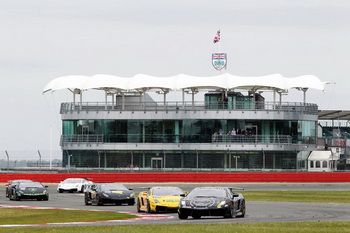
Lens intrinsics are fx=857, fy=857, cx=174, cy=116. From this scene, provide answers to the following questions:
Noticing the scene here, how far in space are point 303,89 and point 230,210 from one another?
207 feet

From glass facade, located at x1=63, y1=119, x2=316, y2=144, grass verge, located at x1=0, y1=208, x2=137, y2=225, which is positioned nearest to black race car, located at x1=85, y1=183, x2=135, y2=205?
grass verge, located at x1=0, y1=208, x2=137, y2=225

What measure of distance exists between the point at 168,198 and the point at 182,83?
5721cm

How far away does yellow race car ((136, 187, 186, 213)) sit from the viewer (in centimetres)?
3512

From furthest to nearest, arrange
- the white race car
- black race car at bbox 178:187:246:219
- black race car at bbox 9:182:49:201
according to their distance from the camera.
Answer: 1. the white race car
2. black race car at bbox 9:182:49:201
3. black race car at bbox 178:187:246:219

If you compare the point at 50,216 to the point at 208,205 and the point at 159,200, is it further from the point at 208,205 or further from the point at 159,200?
the point at 208,205

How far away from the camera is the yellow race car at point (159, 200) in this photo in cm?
3512

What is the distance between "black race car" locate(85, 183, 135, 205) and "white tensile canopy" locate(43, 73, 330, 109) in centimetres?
4763

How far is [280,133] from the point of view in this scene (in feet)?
294

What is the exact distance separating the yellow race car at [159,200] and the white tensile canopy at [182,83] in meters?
53.7

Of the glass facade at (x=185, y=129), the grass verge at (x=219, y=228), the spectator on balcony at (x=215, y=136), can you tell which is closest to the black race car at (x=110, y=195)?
the grass verge at (x=219, y=228)

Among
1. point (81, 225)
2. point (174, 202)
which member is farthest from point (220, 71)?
point (81, 225)

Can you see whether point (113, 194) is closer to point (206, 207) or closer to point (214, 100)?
point (206, 207)

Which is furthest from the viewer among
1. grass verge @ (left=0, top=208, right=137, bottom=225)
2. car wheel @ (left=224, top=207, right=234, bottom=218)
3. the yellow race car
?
the yellow race car

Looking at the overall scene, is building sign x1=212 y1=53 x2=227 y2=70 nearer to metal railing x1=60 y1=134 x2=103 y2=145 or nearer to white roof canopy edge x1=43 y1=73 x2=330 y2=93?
white roof canopy edge x1=43 y1=73 x2=330 y2=93
